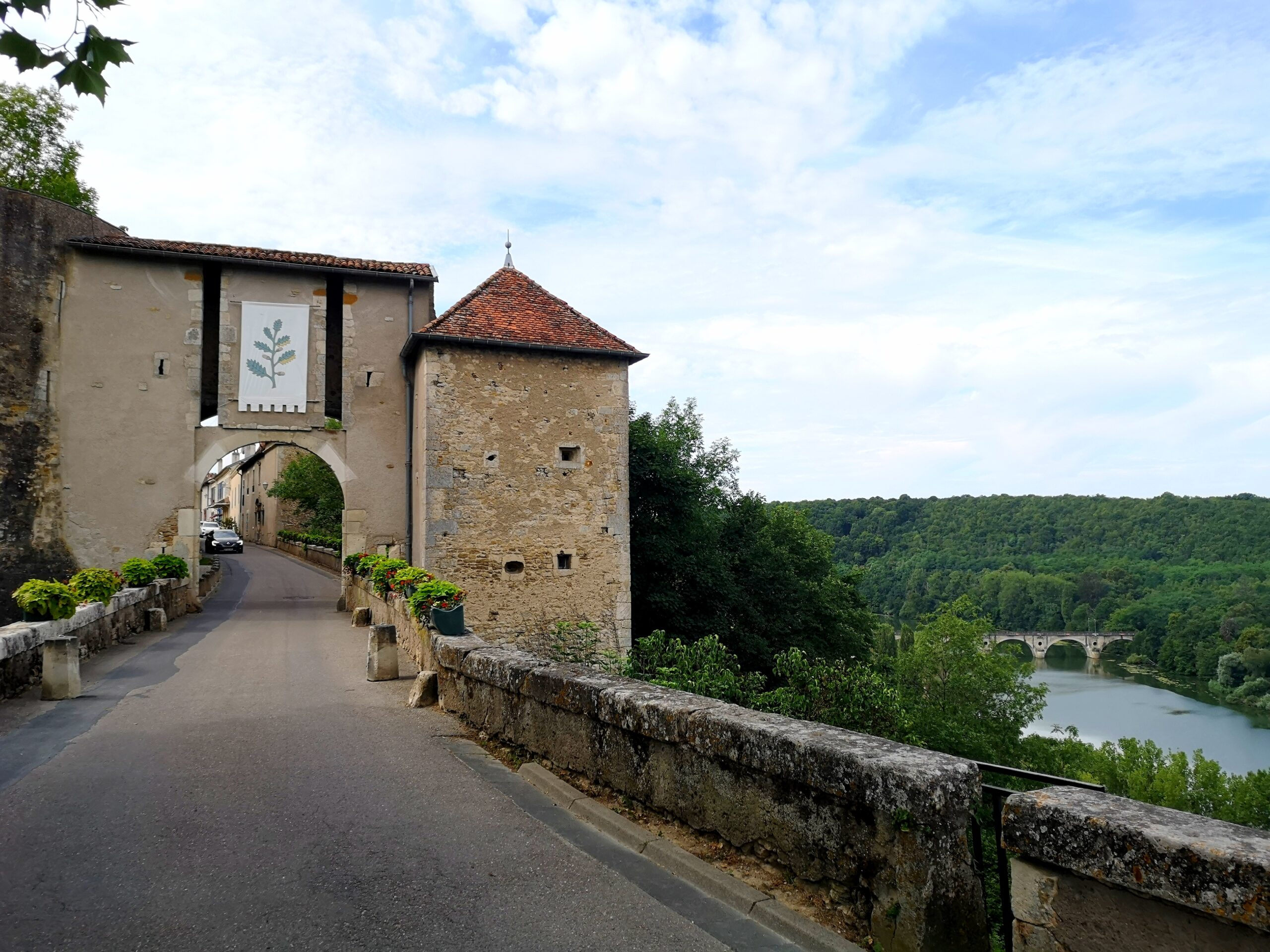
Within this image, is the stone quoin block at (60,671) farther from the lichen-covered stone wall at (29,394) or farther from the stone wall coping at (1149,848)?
the lichen-covered stone wall at (29,394)

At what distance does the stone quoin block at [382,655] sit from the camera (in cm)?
930

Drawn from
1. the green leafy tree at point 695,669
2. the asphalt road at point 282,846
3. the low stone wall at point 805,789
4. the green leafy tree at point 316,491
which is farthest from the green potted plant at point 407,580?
the green leafy tree at point 316,491

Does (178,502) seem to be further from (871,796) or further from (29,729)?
(871,796)

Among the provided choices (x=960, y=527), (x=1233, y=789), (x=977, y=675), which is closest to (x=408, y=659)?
(x=977, y=675)

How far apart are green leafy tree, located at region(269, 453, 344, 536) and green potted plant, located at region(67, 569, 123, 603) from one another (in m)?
23.3

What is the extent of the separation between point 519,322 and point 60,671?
11208 millimetres

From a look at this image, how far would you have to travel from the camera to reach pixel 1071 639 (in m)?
80.5

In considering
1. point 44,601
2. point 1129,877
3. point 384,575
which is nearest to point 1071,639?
point 384,575

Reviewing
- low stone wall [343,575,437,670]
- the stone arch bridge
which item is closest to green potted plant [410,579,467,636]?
low stone wall [343,575,437,670]

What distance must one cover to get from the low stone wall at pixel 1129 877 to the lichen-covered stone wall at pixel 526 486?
1414cm

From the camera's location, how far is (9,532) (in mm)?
15766

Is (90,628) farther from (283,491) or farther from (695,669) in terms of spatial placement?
(283,491)

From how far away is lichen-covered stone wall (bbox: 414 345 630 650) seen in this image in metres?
16.3

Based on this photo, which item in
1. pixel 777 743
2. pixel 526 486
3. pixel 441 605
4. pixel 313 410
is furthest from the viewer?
pixel 313 410
